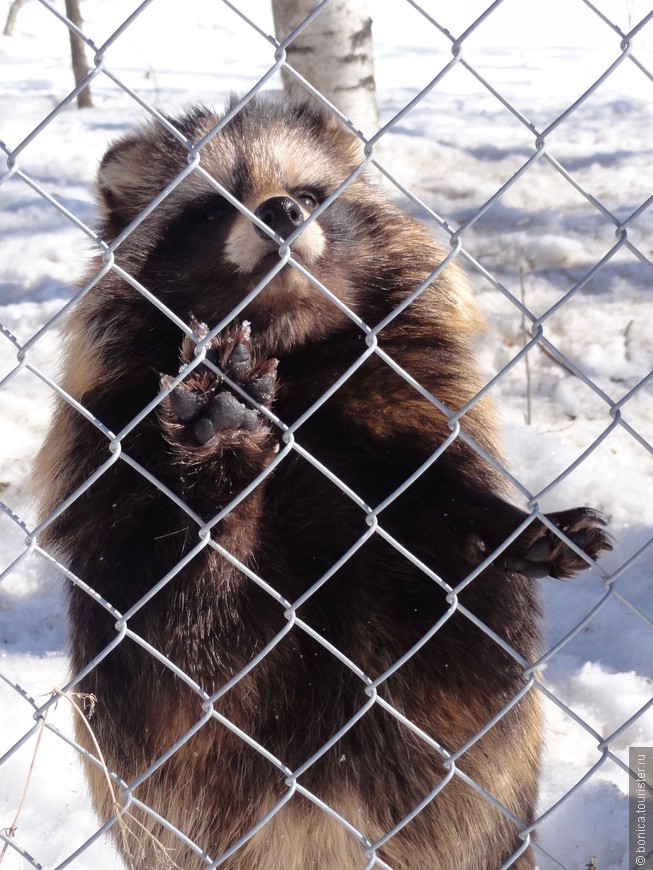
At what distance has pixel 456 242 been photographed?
1.88 metres

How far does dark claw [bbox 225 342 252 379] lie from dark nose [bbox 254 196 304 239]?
0.47m

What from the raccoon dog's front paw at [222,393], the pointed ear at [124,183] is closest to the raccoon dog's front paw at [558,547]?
the raccoon dog's front paw at [222,393]

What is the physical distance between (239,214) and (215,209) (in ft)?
0.58

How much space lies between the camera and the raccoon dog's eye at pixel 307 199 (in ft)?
10.7

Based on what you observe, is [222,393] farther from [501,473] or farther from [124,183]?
[124,183]

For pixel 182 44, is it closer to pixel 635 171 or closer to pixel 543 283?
pixel 635 171

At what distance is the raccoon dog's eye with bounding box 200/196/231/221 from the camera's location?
308 centimetres

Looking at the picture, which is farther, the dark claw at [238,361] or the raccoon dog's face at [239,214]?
the raccoon dog's face at [239,214]

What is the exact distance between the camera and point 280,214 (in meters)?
2.54

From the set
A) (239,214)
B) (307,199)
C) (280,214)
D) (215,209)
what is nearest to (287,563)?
(280,214)

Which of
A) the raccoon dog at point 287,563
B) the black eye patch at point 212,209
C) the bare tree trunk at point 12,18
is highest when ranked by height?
the black eye patch at point 212,209

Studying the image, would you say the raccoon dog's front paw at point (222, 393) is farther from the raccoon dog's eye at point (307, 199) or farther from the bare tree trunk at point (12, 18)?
the bare tree trunk at point (12, 18)

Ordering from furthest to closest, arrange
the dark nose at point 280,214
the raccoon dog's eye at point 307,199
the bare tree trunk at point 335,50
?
the bare tree trunk at point 335,50
the raccoon dog's eye at point 307,199
the dark nose at point 280,214

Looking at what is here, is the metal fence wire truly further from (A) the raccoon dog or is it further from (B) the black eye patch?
(B) the black eye patch
